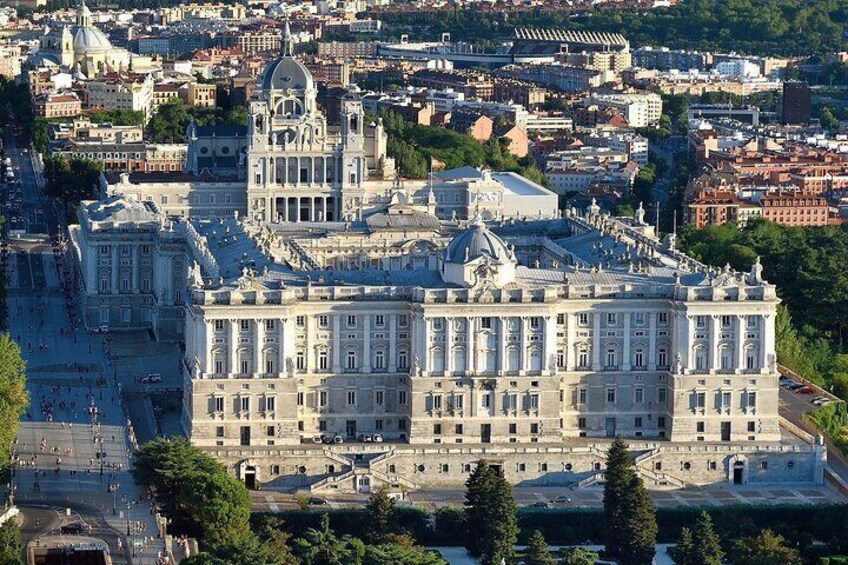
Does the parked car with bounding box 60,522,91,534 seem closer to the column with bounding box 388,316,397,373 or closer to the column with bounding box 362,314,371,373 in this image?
the column with bounding box 362,314,371,373

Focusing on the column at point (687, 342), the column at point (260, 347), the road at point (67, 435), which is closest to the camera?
the road at point (67, 435)

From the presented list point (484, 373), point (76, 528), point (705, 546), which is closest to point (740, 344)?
point (484, 373)

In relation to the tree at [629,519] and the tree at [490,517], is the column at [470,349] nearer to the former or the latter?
the tree at [490,517]

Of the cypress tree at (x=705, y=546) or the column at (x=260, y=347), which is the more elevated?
the column at (x=260, y=347)

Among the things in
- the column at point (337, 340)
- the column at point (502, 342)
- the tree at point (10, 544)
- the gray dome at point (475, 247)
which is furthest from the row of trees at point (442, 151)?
the tree at point (10, 544)

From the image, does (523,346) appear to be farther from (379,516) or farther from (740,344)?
(379,516)

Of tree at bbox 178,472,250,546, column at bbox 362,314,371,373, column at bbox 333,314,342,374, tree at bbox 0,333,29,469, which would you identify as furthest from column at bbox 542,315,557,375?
tree at bbox 0,333,29,469

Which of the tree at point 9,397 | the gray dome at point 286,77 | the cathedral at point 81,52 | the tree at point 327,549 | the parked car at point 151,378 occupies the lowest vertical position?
the tree at point 327,549
